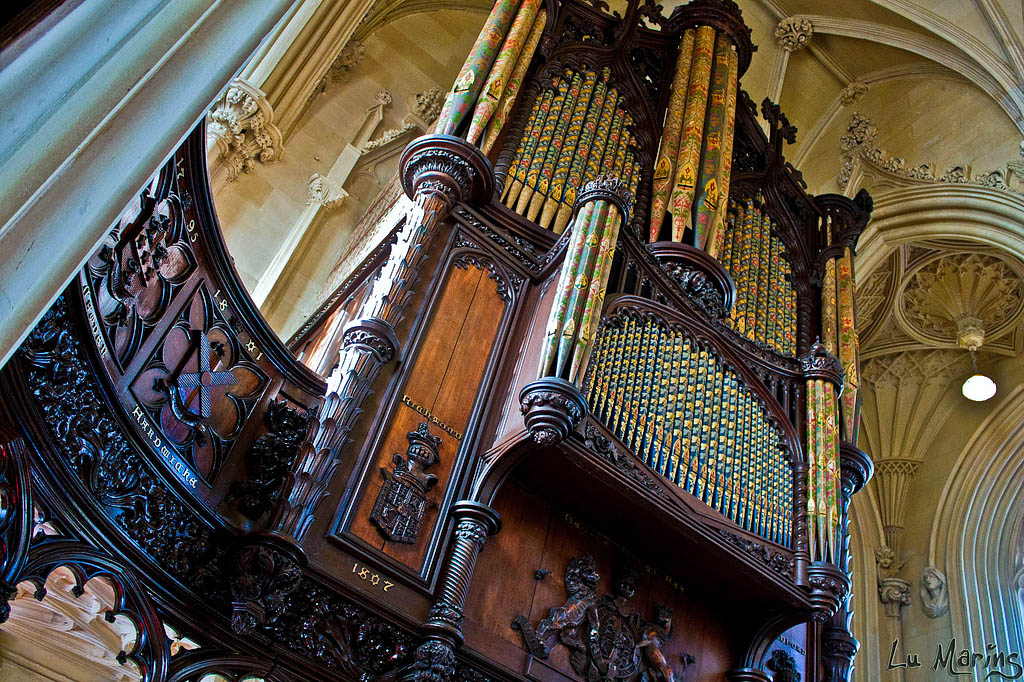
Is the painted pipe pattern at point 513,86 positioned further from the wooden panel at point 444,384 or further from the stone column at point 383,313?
the wooden panel at point 444,384

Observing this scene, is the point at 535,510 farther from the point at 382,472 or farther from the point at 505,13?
the point at 505,13


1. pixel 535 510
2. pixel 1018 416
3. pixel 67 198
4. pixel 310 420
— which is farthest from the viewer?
pixel 1018 416

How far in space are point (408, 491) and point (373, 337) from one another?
843mm

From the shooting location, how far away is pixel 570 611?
521 centimetres

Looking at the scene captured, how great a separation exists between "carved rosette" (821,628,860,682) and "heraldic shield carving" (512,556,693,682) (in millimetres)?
1222

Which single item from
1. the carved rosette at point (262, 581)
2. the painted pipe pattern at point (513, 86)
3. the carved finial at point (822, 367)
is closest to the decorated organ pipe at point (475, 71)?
the painted pipe pattern at point (513, 86)

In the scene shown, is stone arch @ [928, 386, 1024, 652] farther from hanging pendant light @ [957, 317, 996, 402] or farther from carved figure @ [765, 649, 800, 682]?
carved figure @ [765, 649, 800, 682]

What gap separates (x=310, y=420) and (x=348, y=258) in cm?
405

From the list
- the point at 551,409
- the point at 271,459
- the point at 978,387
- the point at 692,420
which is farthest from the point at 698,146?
the point at 978,387

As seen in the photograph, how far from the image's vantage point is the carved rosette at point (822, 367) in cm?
719

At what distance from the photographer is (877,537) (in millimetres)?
13938

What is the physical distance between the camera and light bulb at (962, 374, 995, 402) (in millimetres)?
13930

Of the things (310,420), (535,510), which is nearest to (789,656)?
(535,510)

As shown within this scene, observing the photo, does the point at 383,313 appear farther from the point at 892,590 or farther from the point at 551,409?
the point at 892,590
